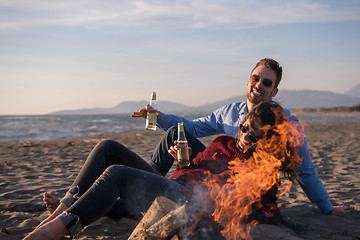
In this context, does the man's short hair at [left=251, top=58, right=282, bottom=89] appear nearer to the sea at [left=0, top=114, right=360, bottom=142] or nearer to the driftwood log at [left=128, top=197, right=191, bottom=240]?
the sea at [left=0, top=114, right=360, bottom=142]

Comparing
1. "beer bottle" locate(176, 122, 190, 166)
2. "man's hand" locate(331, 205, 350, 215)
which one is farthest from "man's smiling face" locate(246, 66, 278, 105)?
"man's hand" locate(331, 205, 350, 215)

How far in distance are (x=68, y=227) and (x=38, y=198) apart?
220 centimetres

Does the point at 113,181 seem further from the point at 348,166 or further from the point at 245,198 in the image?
the point at 348,166

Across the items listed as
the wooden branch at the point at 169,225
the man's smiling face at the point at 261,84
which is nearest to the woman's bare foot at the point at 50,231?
the wooden branch at the point at 169,225

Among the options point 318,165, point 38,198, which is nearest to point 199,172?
point 38,198

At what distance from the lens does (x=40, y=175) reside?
5.80 metres

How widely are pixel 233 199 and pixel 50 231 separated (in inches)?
58.2

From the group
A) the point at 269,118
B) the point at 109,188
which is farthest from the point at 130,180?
the point at 269,118

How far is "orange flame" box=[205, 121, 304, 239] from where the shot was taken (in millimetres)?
2654

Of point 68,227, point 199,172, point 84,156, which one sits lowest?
point 84,156

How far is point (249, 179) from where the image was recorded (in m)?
2.72

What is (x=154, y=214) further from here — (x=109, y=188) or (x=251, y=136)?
(x=251, y=136)

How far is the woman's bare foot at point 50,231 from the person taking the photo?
228 cm

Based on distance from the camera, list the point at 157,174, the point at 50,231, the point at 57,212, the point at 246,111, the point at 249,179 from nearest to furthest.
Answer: the point at 50,231
the point at 57,212
the point at 249,179
the point at 157,174
the point at 246,111
